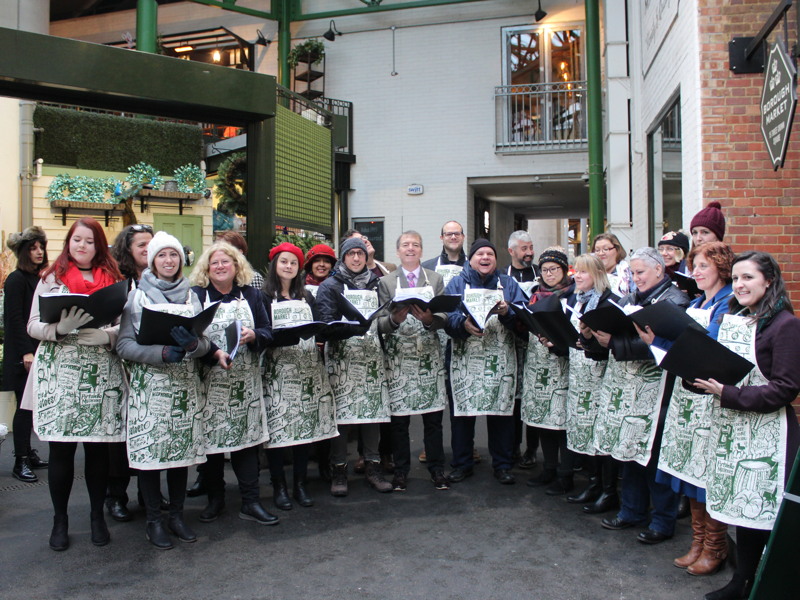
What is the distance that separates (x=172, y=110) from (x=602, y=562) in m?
5.44

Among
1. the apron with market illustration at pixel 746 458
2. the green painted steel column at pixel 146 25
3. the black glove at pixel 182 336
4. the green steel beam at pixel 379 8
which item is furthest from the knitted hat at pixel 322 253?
the green steel beam at pixel 379 8

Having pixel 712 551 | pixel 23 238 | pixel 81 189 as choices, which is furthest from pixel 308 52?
pixel 712 551

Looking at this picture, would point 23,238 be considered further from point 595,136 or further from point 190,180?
point 595,136

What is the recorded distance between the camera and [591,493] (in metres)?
5.10

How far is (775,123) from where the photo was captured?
4953 millimetres

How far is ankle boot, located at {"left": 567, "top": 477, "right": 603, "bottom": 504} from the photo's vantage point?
16.7 ft

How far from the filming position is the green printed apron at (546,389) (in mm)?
5324

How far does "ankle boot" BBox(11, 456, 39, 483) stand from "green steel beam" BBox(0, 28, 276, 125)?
3.08 metres

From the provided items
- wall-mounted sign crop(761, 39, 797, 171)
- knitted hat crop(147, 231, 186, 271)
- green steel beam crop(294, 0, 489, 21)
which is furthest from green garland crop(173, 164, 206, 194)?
wall-mounted sign crop(761, 39, 797, 171)

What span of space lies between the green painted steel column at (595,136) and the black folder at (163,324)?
8.36m

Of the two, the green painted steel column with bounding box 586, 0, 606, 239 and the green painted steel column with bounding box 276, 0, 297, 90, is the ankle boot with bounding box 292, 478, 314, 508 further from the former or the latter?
the green painted steel column with bounding box 276, 0, 297, 90

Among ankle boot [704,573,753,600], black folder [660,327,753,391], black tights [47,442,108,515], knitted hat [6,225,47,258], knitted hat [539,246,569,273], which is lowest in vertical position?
ankle boot [704,573,753,600]

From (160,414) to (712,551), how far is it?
3147 mm

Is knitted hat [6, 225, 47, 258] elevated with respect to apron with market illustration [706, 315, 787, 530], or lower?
elevated
